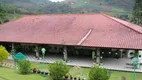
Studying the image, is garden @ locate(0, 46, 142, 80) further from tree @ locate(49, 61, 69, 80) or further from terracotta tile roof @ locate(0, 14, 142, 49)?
terracotta tile roof @ locate(0, 14, 142, 49)

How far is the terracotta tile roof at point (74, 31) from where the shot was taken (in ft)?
92.0

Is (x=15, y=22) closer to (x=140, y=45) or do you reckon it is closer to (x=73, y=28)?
(x=73, y=28)

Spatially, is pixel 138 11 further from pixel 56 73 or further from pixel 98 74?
pixel 98 74

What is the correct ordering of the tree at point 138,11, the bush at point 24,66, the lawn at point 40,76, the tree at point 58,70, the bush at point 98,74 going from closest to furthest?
the bush at point 98,74 → the tree at point 58,70 → the lawn at point 40,76 → the bush at point 24,66 → the tree at point 138,11

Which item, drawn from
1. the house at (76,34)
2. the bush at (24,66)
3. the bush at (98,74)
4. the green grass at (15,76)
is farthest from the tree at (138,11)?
the bush at (98,74)

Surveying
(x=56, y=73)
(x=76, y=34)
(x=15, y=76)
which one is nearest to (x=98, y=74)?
(x=56, y=73)

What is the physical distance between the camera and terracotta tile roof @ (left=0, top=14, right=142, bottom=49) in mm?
28047

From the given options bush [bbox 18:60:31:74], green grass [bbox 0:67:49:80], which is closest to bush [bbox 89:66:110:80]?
green grass [bbox 0:67:49:80]

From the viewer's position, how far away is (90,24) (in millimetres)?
32844

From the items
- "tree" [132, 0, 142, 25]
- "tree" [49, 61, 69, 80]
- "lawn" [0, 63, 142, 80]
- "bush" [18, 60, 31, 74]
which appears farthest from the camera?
"tree" [132, 0, 142, 25]

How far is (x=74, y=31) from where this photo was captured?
106 feet

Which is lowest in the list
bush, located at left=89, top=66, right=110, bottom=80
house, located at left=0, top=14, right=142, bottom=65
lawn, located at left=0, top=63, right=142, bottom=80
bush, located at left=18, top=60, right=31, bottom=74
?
lawn, located at left=0, top=63, right=142, bottom=80

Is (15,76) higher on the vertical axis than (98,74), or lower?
lower

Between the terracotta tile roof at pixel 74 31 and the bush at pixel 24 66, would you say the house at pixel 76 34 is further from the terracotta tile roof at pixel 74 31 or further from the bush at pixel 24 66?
the bush at pixel 24 66
